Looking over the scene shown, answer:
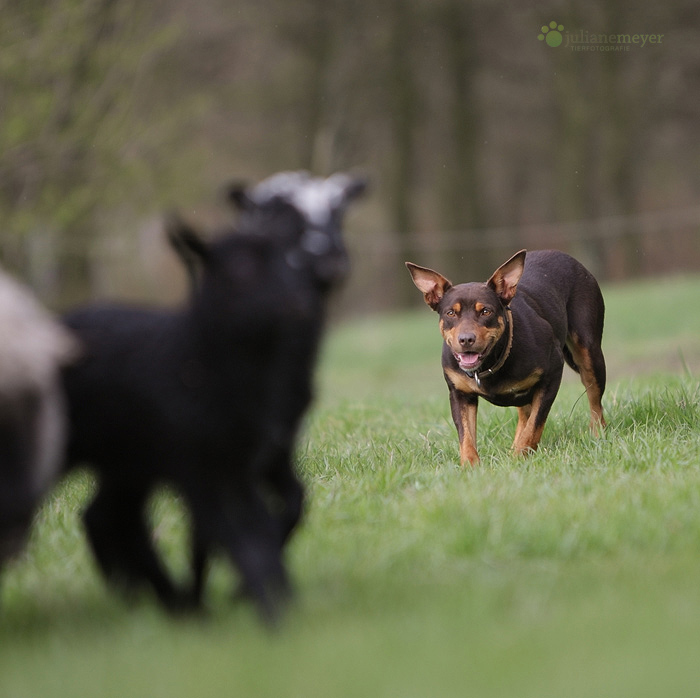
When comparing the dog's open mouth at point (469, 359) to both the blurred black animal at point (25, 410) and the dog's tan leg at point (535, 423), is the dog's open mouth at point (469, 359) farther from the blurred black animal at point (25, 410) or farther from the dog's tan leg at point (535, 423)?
the blurred black animal at point (25, 410)

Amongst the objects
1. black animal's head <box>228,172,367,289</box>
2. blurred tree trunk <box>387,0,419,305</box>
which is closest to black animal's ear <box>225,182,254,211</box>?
black animal's head <box>228,172,367,289</box>

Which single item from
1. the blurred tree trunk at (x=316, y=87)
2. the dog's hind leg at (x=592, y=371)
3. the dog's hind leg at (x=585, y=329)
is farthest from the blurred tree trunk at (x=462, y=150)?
the dog's hind leg at (x=592, y=371)

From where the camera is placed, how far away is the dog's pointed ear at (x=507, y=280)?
20.8ft

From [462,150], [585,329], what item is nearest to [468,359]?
[585,329]

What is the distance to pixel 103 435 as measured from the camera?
3225 millimetres

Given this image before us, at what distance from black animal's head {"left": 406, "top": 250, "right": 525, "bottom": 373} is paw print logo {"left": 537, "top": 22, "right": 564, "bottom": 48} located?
46.0 feet

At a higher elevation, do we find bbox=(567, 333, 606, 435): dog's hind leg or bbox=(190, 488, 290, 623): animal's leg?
bbox=(190, 488, 290, 623): animal's leg

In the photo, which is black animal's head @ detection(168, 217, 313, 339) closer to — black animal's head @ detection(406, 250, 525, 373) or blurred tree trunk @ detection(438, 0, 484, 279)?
black animal's head @ detection(406, 250, 525, 373)

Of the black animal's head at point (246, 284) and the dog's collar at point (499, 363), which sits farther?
the dog's collar at point (499, 363)

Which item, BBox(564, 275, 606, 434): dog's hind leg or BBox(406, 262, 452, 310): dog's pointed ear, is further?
BBox(564, 275, 606, 434): dog's hind leg

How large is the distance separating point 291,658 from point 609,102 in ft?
72.3

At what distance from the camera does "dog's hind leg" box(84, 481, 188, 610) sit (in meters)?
3.42

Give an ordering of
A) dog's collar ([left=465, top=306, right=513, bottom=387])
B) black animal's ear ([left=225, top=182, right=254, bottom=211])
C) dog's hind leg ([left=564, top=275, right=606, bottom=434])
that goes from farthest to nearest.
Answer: dog's hind leg ([left=564, top=275, right=606, bottom=434]) < dog's collar ([left=465, top=306, right=513, bottom=387]) < black animal's ear ([left=225, top=182, right=254, bottom=211])

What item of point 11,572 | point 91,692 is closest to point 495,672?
point 91,692
